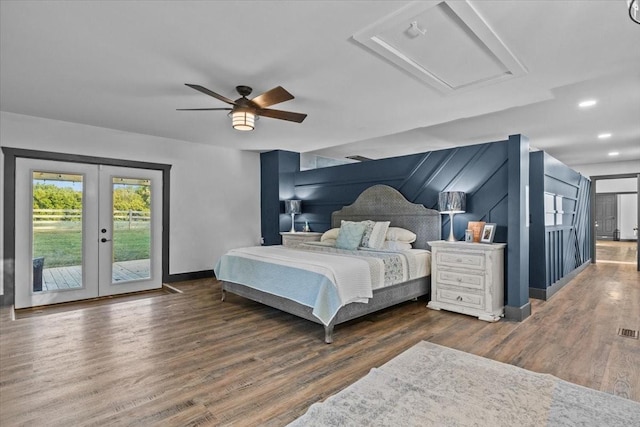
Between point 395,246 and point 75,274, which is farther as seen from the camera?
point 75,274

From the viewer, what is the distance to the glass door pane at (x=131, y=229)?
5.36 meters

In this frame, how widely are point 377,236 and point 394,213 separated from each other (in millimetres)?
647

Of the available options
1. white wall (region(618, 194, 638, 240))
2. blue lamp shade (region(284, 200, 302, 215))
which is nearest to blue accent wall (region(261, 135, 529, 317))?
blue lamp shade (region(284, 200, 302, 215))

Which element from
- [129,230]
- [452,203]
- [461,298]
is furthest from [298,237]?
[461,298]

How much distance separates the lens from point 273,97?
3.23 m

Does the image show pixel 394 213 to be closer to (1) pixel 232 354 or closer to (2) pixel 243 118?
(2) pixel 243 118

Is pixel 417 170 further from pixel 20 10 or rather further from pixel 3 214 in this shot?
pixel 3 214

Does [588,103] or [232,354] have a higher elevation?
[588,103]

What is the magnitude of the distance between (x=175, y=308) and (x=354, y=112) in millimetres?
3509

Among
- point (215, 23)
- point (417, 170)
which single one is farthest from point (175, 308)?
point (417, 170)

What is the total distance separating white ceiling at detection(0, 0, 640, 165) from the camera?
2271mm

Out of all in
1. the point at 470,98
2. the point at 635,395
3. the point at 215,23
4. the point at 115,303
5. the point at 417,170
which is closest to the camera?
the point at 635,395

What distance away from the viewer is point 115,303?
4707mm

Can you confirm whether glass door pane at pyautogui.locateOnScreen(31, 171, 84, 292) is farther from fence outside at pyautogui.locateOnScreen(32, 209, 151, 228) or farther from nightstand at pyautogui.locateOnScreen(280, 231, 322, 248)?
nightstand at pyautogui.locateOnScreen(280, 231, 322, 248)
